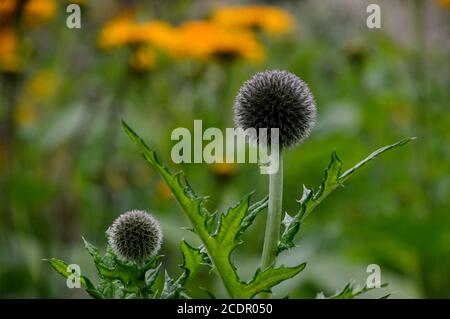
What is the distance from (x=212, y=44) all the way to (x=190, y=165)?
651 millimetres

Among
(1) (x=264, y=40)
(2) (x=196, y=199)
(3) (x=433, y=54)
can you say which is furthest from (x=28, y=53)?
(3) (x=433, y=54)

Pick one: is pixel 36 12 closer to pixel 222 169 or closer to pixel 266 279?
pixel 222 169

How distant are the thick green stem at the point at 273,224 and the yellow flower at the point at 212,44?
2.22 meters

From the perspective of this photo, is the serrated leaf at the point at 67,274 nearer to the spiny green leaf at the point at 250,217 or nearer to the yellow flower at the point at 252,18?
the spiny green leaf at the point at 250,217

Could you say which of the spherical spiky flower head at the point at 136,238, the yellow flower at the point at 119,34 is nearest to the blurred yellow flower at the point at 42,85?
the yellow flower at the point at 119,34

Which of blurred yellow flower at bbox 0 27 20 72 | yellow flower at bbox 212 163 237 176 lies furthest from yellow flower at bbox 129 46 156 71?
yellow flower at bbox 212 163 237 176

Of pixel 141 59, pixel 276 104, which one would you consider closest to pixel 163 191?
pixel 141 59

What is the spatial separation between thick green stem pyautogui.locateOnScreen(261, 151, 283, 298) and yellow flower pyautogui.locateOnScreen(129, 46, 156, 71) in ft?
7.36

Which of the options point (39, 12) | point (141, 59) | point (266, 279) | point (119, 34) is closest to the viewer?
point (266, 279)

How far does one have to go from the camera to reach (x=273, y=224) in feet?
3.53

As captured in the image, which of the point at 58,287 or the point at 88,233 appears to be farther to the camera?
the point at 88,233

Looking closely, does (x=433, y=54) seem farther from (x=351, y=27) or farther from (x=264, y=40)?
(x=264, y=40)

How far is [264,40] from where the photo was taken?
14.8ft

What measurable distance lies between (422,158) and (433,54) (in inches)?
131
